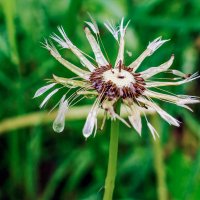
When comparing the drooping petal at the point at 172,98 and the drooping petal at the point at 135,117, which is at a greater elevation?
the drooping petal at the point at 172,98

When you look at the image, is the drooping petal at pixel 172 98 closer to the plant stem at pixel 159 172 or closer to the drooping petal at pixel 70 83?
the drooping petal at pixel 70 83

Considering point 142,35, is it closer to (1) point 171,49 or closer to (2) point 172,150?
→ (1) point 171,49

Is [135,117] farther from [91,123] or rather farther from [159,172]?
[159,172]

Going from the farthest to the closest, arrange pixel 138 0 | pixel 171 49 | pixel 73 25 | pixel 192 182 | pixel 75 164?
pixel 138 0, pixel 75 164, pixel 171 49, pixel 73 25, pixel 192 182

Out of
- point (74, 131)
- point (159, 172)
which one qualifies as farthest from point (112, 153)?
point (74, 131)

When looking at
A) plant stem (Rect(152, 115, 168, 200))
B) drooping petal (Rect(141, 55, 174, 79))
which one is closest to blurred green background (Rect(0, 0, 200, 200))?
plant stem (Rect(152, 115, 168, 200))

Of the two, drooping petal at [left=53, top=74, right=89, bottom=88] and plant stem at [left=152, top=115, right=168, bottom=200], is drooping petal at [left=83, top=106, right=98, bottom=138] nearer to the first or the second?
drooping petal at [left=53, top=74, right=89, bottom=88]

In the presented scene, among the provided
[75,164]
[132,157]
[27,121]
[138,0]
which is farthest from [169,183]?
[138,0]

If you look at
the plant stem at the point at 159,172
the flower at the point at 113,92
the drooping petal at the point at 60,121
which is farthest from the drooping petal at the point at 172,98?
the plant stem at the point at 159,172
